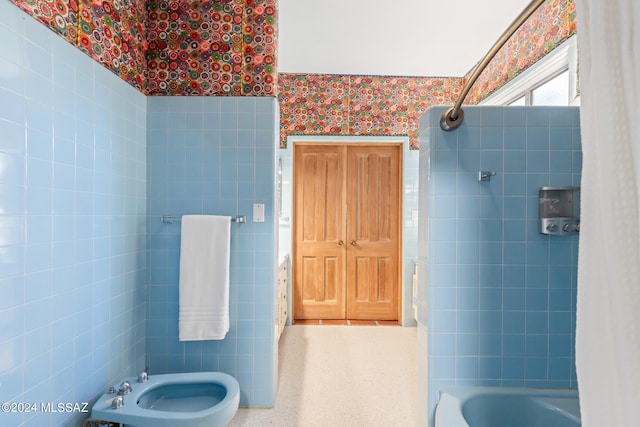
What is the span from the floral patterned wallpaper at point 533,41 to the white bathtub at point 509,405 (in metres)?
2.06

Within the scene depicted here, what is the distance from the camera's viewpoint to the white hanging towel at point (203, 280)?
6.56 ft

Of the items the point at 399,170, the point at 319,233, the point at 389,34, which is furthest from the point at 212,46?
the point at 399,170

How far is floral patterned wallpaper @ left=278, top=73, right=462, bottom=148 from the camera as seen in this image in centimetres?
371

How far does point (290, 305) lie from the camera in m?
3.74

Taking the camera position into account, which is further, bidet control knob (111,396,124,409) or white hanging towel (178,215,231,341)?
white hanging towel (178,215,231,341)

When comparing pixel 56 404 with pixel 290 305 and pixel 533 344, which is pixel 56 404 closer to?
pixel 533 344

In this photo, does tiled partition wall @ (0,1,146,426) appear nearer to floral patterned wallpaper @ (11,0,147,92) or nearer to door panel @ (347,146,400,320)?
floral patterned wallpaper @ (11,0,147,92)

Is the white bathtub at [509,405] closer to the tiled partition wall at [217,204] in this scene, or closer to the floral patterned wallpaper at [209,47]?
the tiled partition wall at [217,204]

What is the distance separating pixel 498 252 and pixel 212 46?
199cm

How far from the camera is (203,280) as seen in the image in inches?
78.9

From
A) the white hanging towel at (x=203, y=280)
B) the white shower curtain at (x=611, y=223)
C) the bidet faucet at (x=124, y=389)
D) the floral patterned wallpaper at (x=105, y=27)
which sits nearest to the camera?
the white shower curtain at (x=611, y=223)

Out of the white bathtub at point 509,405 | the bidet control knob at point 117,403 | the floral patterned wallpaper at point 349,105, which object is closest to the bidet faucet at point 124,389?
the bidet control knob at point 117,403

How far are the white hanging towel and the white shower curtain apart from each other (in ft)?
6.02

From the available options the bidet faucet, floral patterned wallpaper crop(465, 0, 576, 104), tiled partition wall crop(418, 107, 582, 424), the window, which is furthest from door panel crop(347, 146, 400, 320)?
the bidet faucet
